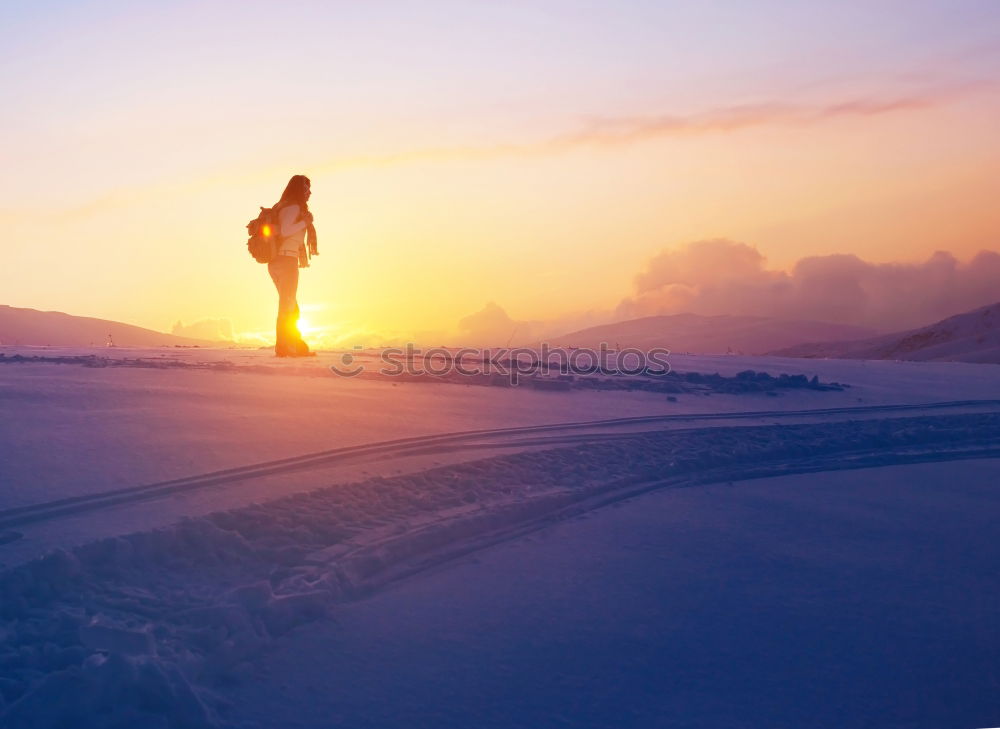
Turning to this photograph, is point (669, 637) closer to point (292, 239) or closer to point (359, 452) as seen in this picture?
point (359, 452)

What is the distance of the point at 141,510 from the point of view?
5.22 metres

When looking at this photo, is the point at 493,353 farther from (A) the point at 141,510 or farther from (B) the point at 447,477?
(A) the point at 141,510

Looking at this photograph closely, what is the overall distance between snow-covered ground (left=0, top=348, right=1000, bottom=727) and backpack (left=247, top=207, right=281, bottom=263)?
4833 millimetres

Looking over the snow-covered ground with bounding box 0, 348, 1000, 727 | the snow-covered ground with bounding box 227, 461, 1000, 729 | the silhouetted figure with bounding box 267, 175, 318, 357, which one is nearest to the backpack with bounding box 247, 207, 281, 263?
the silhouetted figure with bounding box 267, 175, 318, 357

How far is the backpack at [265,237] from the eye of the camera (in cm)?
1485

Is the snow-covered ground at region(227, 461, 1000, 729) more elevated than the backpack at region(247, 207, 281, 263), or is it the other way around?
the backpack at region(247, 207, 281, 263)

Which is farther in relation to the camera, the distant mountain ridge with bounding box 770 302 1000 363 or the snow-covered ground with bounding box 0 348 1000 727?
the distant mountain ridge with bounding box 770 302 1000 363

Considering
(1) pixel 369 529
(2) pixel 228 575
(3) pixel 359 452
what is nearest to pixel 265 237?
(3) pixel 359 452

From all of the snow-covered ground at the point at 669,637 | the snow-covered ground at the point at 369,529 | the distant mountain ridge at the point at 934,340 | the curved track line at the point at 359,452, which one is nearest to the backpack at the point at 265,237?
the snow-covered ground at the point at 369,529

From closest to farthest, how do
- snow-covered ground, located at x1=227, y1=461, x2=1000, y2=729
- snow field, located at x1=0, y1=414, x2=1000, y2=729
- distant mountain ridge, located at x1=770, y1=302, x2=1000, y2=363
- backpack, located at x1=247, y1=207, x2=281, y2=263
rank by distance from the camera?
snow field, located at x1=0, y1=414, x2=1000, y2=729 → snow-covered ground, located at x1=227, y1=461, x2=1000, y2=729 → backpack, located at x1=247, y1=207, x2=281, y2=263 → distant mountain ridge, located at x1=770, y1=302, x2=1000, y2=363

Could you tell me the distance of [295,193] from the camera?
49.0ft

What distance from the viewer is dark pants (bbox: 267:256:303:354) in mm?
14969

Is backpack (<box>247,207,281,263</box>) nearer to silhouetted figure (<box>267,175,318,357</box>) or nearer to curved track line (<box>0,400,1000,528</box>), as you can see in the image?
silhouetted figure (<box>267,175,318,357</box>)

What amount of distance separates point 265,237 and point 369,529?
34.6 feet
